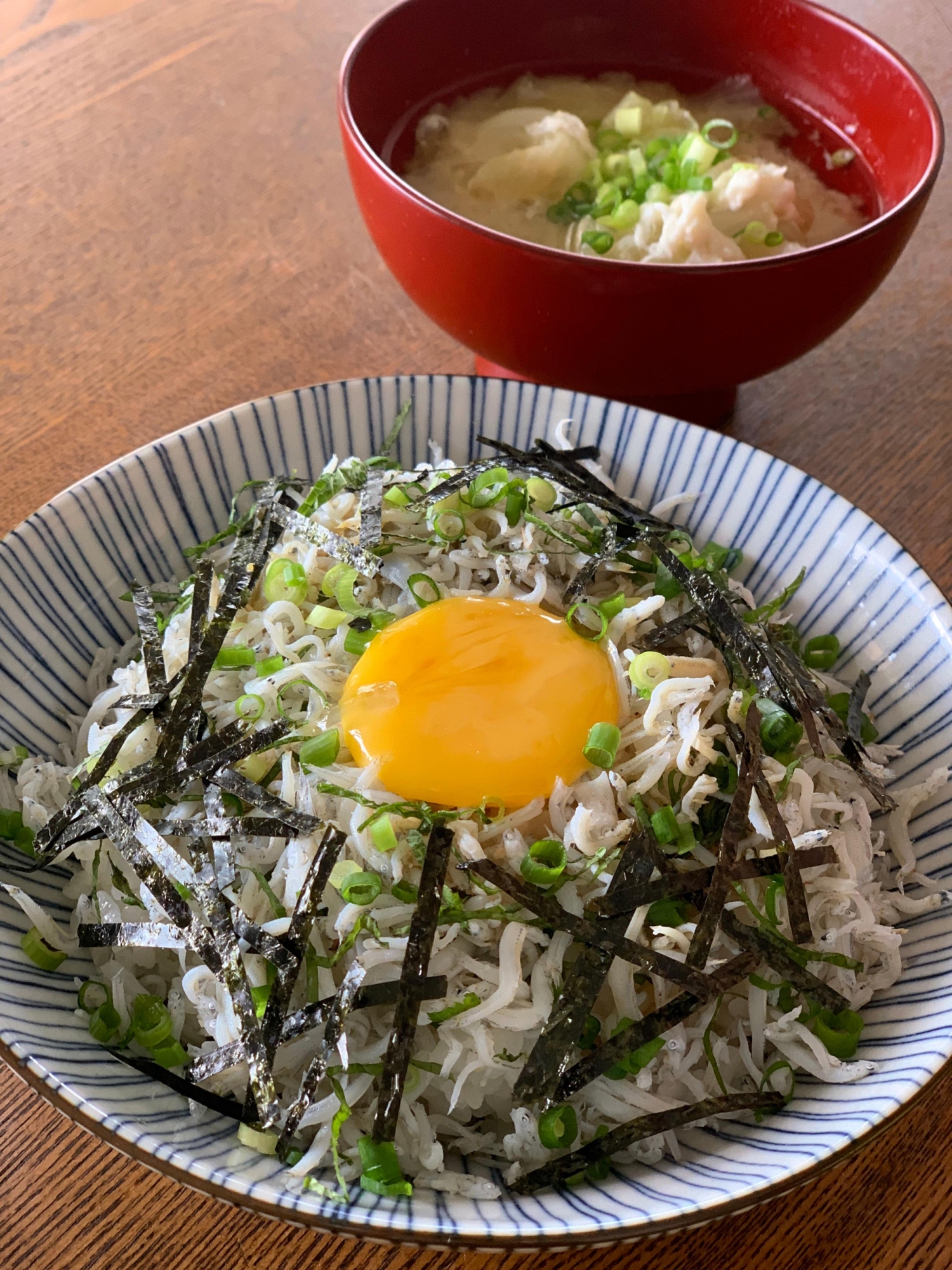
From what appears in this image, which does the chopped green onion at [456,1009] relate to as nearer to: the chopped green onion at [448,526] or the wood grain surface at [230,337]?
the wood grain surface at [230,337]

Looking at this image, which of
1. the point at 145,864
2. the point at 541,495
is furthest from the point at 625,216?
the point at 145,864

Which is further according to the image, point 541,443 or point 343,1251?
point 541,443

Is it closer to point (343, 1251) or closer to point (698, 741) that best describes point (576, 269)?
point (698, 741)

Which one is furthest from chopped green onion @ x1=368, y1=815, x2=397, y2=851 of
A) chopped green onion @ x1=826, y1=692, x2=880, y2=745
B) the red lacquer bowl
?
the red lacquer bowl

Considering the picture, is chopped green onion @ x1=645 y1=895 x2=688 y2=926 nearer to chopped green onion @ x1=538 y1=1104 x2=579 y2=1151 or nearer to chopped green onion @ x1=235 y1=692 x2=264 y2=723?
chopped green onion @ x1=538 y1=1104 x2=579 y2=1151

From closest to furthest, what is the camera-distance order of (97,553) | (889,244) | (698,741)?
(698,741), (97,553), (889,244)

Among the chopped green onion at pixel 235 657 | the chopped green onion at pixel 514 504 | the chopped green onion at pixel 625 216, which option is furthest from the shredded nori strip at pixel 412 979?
the chopped green onion at pixel 625 216

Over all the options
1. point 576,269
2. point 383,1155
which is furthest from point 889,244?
point 383,1155
